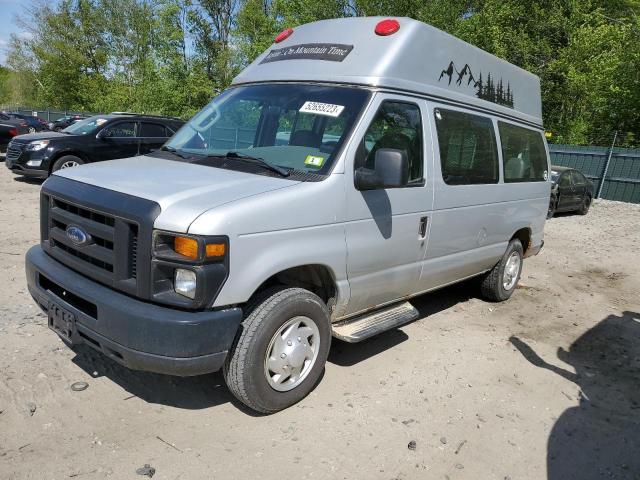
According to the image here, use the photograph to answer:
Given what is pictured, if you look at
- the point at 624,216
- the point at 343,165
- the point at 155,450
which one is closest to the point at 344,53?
the point at 343,165

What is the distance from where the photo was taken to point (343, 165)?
3.46m

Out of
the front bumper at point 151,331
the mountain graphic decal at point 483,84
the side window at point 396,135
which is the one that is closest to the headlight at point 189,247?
the front bumper at point 151,331

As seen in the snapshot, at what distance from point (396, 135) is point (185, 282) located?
202cm

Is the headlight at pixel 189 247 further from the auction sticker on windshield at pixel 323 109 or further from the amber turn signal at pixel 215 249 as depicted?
the auction sticker on windshield at pixel 323 109

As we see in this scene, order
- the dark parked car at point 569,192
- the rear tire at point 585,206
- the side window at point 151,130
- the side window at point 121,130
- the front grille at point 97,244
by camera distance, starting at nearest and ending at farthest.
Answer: the front grille at point 97,244, the side window at point 121,130, the side window at point 151,130, the dark parked car at point 569,192, the rear tire at point 585,206

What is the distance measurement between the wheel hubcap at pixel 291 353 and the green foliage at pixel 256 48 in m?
24.3

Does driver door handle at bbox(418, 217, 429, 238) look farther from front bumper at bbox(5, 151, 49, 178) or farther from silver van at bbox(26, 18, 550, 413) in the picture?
front bumper at bbox(5, 151, 49, 178)

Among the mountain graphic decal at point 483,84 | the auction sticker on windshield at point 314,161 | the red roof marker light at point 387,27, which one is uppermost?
the red roof marker light at point 387,27

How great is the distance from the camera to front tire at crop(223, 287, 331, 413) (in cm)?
312

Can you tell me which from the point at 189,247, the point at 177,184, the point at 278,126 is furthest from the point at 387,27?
the point at 189,247

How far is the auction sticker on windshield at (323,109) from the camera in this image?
3.69m

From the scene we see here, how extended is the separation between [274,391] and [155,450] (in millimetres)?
794

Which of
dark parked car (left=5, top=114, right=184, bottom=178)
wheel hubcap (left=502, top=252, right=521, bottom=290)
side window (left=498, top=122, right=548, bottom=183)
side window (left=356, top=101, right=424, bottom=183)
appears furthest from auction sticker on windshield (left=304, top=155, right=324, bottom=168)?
dark parked car (left=5, top=114, right=184, bottom=178)

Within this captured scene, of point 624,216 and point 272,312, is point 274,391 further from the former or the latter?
point 624,216
